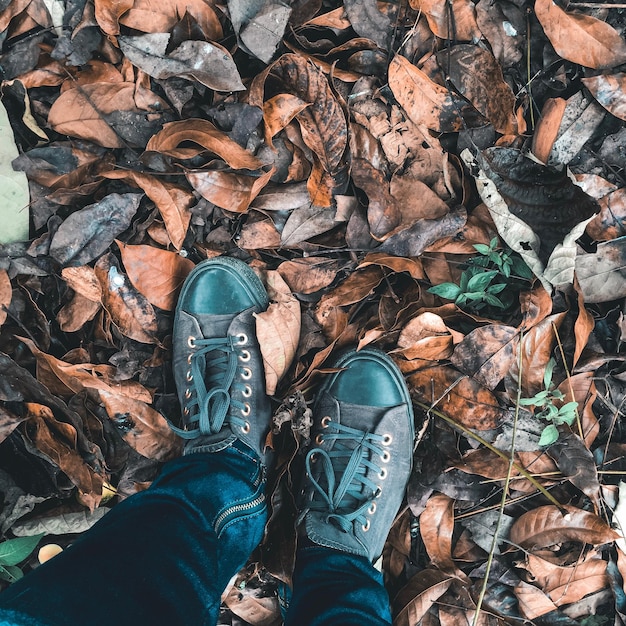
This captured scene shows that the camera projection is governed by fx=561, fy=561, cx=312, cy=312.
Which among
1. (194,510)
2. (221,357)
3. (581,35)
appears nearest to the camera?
(194,510)

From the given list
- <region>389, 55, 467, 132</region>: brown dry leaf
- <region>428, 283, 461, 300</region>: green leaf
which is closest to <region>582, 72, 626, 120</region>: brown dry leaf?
<region>389, 55, 467, 132</region>: brown dry leaf

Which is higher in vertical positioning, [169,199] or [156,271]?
[169,199]

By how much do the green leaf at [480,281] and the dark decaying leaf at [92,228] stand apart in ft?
2.50

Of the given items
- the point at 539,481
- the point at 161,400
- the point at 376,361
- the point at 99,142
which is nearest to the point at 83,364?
the point at 161,400

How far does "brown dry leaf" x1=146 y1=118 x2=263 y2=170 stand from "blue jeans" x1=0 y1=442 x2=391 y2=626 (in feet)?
2.10

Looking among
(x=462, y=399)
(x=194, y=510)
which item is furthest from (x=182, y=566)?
(x=462, y=399)

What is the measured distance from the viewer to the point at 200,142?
122 centimetres

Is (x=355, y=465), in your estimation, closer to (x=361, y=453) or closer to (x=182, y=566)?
(x=361, y=453)

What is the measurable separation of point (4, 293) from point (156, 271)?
0.34 metres

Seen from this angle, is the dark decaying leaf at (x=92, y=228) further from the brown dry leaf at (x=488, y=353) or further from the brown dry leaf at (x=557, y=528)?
the brown dry leaf at (x=557, y=528)

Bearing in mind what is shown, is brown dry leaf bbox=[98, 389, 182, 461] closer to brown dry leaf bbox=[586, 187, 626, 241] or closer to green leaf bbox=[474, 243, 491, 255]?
green leaf bbox=[474, 243, 491, 255]

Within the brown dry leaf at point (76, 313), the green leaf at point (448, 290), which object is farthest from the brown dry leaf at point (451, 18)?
the brown dry leaf at point (76, 313)

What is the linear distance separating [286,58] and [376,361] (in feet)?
2.28

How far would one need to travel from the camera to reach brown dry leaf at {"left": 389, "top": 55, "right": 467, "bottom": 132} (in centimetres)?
122
